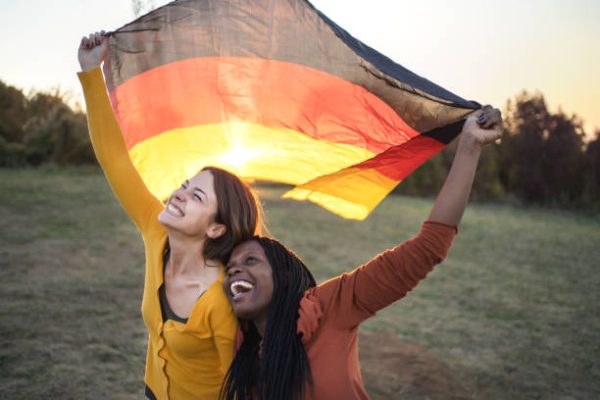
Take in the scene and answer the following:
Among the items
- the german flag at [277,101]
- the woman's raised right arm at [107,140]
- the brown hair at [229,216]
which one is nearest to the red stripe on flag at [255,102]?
the german flag at [277,101]

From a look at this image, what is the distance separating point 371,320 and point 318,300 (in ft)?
13.5

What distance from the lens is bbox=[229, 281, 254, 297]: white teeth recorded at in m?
1.95

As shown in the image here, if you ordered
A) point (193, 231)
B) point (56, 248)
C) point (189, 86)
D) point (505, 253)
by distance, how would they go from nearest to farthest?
point (193, 231), point (189, 86), point (56, 248), point (505, 253)

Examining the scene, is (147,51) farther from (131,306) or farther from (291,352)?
(131,306)

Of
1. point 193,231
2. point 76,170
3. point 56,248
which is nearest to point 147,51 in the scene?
point 193,231

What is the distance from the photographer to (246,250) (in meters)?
2.06

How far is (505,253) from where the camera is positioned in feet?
33.1

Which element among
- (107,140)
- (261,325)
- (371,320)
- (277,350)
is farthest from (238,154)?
(371,320)

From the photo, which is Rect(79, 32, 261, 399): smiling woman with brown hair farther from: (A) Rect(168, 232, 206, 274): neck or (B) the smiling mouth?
(B) the smiling mouth

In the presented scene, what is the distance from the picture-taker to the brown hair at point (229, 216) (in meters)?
2.23

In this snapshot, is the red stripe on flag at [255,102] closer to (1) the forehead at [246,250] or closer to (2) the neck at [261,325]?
(1) the forehead at [246,250]

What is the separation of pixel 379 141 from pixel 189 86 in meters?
1.04

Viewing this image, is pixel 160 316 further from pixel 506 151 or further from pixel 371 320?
pixel 506 151

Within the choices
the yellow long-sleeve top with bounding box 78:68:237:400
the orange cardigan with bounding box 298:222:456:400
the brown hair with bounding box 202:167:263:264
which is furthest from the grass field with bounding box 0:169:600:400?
the orange cardigan with bounding box 298:222:456:400
